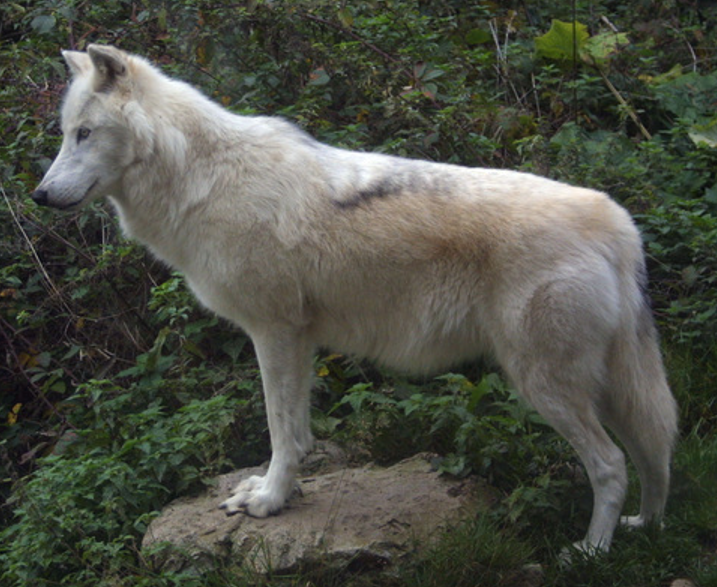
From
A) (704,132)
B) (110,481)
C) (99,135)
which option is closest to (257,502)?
(110,481)

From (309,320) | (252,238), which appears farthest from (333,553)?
(252,238)

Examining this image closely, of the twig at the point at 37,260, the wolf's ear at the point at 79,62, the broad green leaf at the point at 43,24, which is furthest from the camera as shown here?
the broad green leaf at the point at 43,24

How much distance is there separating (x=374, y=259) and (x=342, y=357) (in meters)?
1.67

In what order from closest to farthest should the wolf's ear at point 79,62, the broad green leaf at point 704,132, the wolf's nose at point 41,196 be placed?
the wolf's nose at point 41,196
the wolf's ear at point 79,62
the broad green leaf at point 704,132

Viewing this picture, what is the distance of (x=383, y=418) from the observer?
5.24 m

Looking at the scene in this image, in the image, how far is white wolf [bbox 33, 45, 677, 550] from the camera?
4195 mm

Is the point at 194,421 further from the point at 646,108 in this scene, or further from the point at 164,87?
the point at 646,108

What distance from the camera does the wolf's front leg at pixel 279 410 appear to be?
4520 millimetres

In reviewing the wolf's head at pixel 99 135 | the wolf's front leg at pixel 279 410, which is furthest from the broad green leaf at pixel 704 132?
the wolf's head at pixel 99 135

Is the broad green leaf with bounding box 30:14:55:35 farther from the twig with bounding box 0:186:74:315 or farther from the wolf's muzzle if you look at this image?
the wolf's muzzle

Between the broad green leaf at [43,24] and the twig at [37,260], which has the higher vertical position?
the broad green leaf at [43,24]

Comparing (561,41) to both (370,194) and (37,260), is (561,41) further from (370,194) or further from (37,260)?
(37,260)

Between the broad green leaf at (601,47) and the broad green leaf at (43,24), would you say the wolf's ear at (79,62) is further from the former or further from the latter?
the broad green leaf at (601,47)

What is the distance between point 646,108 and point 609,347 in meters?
4.33
